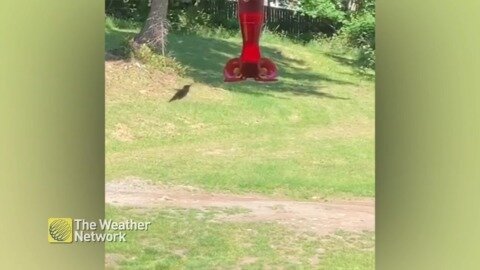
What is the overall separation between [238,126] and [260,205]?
0.59 meters

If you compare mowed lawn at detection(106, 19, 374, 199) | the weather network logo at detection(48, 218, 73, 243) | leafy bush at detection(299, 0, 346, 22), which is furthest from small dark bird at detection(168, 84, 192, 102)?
the weather network logo at detection(48, 218, 73, 243)

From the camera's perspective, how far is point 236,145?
5605 mm

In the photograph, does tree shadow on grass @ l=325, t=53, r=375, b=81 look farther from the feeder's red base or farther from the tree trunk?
the tree trunk

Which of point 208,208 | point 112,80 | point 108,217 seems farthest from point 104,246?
point 112,80

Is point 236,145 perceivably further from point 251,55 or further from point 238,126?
point 251,55

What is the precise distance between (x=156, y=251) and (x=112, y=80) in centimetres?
125

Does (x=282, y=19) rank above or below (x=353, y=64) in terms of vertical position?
above

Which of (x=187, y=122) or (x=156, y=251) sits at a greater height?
(x=187, y=122)

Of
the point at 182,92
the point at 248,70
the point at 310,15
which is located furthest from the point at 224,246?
the point at 310,15

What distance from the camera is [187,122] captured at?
222 inches

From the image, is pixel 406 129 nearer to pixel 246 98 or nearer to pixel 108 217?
pixel 246 98

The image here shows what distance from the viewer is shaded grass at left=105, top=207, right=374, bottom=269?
5.49 meters

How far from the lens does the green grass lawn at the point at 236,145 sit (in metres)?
5.51

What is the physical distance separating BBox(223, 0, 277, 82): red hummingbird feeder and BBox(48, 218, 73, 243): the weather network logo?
1518 mm
